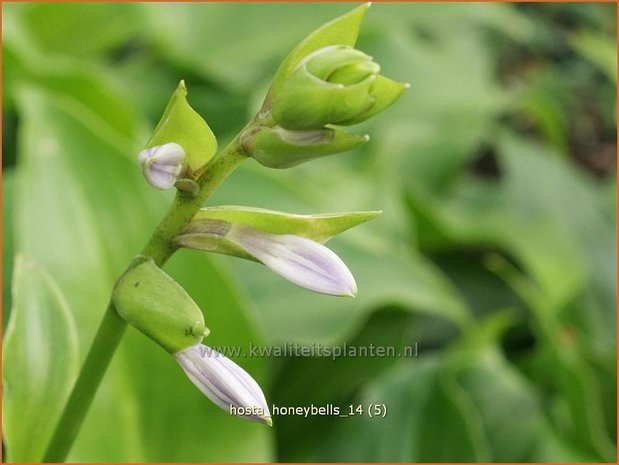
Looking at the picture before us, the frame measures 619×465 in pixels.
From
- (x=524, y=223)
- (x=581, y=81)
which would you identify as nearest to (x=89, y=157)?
(x=524, y=223)

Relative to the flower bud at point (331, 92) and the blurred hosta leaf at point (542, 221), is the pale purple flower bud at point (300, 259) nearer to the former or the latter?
the flower bud at point (331, 92)

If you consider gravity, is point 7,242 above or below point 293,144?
below

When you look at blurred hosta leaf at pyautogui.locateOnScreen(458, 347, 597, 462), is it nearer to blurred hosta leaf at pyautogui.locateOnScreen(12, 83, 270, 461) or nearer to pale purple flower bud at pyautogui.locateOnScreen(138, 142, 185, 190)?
blurred hosta leaf at pyautogui.locateOnScreen(12, 83, 270, 461)

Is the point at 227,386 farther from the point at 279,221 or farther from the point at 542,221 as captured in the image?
the point at 542,221

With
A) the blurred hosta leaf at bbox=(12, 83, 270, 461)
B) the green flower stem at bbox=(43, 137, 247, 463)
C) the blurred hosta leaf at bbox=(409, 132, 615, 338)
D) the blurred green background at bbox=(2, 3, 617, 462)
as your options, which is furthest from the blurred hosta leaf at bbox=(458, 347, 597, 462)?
the green flower stem at bbox=(43, 137, 247, 463)

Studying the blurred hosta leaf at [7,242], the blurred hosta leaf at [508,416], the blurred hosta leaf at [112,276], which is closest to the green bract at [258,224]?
the blurred hosta leaf at [112,276]

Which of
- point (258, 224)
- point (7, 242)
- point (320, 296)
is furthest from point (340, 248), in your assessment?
point (258, 224)
